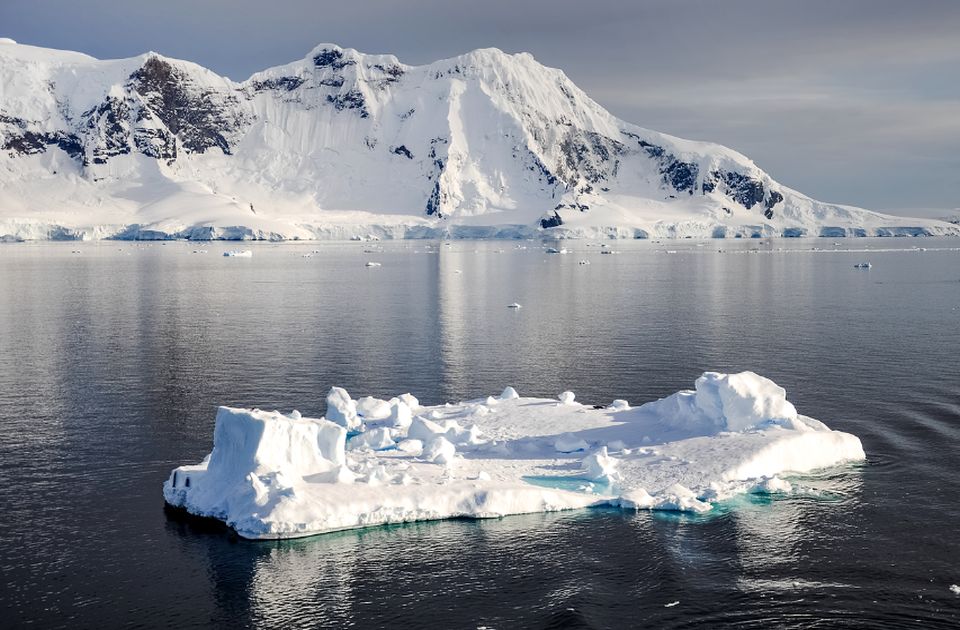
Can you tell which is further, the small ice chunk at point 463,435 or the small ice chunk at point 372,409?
the small ice chunk at point 372,409

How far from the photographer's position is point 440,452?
115ft

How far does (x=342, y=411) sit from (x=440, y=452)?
706 cm

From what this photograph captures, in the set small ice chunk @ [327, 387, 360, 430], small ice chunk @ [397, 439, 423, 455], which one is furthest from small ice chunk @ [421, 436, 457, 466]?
small ice chunk @ [327, 387, 360, 430]

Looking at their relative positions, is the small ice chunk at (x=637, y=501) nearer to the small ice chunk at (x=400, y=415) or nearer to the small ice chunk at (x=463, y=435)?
the small ice chunk at (x=463, y=435)

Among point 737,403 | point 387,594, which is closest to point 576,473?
point 737,403

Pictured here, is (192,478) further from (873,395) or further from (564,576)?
(873,395)

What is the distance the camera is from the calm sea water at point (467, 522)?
24.3 meters

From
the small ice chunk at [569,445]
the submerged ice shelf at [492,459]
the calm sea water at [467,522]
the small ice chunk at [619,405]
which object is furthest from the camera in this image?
the small ice chunk at [619,405]

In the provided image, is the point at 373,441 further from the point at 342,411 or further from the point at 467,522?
the point at 467,522

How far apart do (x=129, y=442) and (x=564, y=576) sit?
904 inches

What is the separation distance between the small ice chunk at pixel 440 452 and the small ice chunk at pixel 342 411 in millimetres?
5305

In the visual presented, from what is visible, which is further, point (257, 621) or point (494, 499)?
point (494, 499)

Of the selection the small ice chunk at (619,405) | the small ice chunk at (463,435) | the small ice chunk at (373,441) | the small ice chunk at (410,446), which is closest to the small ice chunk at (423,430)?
the small ice chunk at (463,435)

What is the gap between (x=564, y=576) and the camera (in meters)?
25.8
